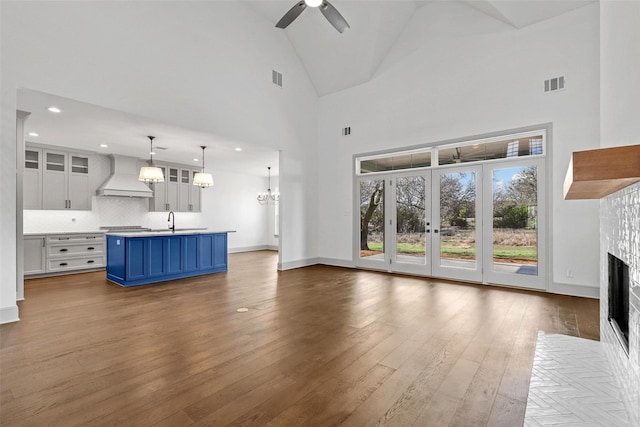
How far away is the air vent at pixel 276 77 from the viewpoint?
6.78 m

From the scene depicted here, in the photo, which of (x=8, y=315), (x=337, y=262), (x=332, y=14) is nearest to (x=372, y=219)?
(x=337, y=262)

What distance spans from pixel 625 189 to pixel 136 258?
643 cm

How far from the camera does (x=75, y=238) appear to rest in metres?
6.51

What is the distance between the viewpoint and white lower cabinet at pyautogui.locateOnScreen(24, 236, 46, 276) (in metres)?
5.88

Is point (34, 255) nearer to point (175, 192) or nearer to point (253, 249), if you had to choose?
point (175, 192)

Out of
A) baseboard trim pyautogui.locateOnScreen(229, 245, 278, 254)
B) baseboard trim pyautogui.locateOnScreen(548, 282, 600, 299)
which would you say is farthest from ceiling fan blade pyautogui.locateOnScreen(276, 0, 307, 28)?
baseboard trim pyautogui.locateOnScreen(229, 245, 278, 254)

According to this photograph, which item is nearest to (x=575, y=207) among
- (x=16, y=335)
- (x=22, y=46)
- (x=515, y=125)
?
(x=515, y=125)

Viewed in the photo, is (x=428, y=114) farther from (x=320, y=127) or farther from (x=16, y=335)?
(x=16, y=335)

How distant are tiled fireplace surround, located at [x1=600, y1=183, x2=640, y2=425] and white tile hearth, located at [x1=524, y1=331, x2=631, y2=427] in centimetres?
7

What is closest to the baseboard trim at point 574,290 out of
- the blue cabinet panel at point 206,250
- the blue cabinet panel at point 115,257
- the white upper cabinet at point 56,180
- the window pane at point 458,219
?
the window pane at point 458,219

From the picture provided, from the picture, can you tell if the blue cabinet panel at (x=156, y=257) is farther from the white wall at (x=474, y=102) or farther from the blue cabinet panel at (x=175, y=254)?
the white wall at (x=474, y=102)

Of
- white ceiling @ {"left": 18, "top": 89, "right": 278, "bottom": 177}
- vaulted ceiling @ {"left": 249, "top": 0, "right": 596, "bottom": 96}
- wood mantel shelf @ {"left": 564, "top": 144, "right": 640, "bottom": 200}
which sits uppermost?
vaulted ceiling @ {"left": 249, "top": 0, "right": 596, "bottom": 96}

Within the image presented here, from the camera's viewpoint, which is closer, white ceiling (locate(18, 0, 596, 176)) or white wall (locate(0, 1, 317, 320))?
white wall (locate(0, 1, 317, 320))

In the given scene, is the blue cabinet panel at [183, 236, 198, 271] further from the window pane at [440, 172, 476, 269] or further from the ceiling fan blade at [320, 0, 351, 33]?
the window pane at [440, 172, 476, 269]
